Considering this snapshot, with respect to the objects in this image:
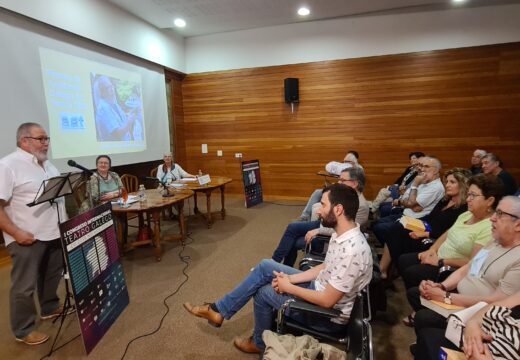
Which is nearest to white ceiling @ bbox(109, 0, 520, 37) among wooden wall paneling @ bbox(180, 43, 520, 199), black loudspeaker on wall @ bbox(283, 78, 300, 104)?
wooden wall paneling @ bbox(180, 43, 520, 199)

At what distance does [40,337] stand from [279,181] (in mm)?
4755

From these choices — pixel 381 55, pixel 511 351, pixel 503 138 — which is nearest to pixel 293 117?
pixel 381 55

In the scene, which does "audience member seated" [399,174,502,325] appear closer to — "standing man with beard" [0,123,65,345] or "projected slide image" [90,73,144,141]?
"standing man with beard" [0,123,65,345]

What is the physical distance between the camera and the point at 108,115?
15.4 ft

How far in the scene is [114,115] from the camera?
483 cm

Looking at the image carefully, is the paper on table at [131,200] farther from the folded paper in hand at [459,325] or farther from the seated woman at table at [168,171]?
the folded paper in hand at [459,325]

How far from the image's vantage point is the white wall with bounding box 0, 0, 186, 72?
356cm

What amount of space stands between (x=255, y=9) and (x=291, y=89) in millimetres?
1515

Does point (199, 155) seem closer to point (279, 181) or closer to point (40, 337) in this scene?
point (279, 181)

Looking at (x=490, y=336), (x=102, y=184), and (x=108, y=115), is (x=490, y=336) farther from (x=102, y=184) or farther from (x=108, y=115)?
(x=108, y=115)

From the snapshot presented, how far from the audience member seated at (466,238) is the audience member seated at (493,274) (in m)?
0.24

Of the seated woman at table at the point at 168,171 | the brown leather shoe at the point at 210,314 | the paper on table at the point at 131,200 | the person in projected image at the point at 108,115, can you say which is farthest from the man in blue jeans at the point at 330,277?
the person in projected image at the point at 108,115

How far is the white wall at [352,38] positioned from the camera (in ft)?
16.1

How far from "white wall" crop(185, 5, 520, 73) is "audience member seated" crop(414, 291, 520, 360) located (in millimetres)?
5096
